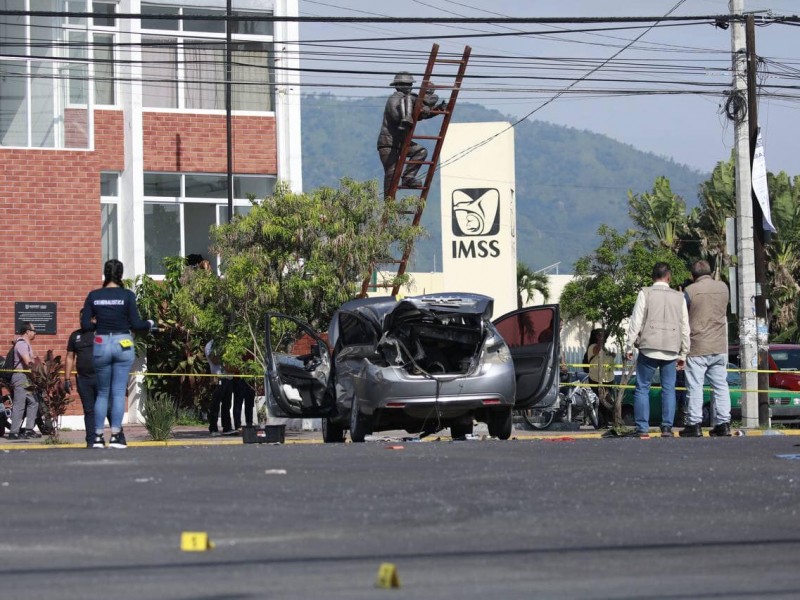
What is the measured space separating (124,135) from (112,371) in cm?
1700

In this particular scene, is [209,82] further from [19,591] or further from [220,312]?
[19,591]

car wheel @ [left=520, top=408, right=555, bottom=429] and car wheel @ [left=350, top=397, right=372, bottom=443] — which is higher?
car wheel @ [left=350, top=397, right=372, bottom=443]

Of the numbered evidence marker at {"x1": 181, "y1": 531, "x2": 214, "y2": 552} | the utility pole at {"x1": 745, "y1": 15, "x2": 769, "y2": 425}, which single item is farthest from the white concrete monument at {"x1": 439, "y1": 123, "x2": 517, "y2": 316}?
the numbered evidence marker at {"x1": 181, "y1": 531, "x2": 214, "y2": 552}

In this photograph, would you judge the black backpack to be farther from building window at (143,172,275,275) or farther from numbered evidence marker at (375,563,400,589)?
numbered evidence marker at (375,563,400,589)

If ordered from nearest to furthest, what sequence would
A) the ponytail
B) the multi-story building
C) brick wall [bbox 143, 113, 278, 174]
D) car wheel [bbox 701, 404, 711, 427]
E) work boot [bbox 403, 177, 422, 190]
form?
the ponytail, car wheel [bbox 701, 404, 711, 427], the multi-story building, brick wall [bbox 143, 113, 278, 174], work boot [bbox 403, 177, 422, 190]

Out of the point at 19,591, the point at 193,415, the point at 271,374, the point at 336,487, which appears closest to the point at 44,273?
the point at 193,415

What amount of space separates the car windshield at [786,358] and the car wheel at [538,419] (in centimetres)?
461

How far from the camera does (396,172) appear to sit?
36.6 meters

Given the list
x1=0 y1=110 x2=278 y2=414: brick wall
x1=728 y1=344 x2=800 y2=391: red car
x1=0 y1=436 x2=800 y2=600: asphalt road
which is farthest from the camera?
x1=0 y1=110 x2=278 y2=414: brick wall

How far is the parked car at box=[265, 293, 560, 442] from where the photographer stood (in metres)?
15.8

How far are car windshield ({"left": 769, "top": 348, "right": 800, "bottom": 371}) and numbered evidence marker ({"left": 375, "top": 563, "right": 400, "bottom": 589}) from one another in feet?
74.4

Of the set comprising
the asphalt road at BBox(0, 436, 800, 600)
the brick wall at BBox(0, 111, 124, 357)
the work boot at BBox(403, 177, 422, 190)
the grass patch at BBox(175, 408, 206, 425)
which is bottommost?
the grass patch at BBox(175, 408, 206, 425)

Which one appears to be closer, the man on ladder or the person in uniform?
the person in uniform

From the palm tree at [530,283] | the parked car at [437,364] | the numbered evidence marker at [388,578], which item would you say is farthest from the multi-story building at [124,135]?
the palm tree at [530,283]
